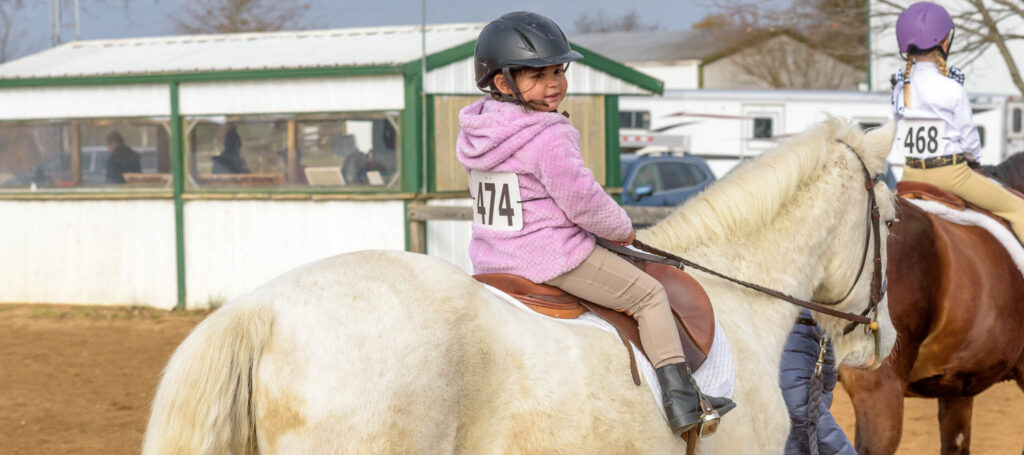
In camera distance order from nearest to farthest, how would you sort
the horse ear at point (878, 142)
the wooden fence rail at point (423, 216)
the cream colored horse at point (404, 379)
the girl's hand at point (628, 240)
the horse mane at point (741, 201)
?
the cream colored horse at point (404, 379) → the girl's hand at point (628, 240) → the horse mane at point (741, 201) → the horse ear at point (878, 142) → the wooden fence rail at point (423, 216)

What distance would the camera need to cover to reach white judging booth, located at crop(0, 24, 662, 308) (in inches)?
519

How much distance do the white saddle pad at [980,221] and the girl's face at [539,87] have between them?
3398mm

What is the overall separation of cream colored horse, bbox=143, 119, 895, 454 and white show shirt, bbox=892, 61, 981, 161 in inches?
124

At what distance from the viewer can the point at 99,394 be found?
29.1 feet

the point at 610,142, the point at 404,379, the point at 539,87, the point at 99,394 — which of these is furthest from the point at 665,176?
the point at 404,379

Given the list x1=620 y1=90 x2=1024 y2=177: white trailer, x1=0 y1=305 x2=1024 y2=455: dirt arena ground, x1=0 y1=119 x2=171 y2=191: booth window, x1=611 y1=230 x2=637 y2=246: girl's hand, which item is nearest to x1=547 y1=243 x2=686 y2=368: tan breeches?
x1=611 y1=230 x2=637 y2=246: girl's hand

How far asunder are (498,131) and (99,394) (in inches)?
276

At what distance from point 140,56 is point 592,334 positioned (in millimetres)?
14225

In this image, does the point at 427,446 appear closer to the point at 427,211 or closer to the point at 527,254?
the point at 527,254

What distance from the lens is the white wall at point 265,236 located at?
13.2 meters

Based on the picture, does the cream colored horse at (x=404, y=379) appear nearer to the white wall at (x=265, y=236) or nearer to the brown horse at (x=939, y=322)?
the brown horse at (x=939, y=322)

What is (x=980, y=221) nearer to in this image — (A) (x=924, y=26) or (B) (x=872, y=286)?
(A) (x=924, y=26)

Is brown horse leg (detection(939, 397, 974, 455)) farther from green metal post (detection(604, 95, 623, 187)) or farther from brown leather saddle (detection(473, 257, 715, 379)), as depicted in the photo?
green metal post (detection(604, 95, 623, 187))

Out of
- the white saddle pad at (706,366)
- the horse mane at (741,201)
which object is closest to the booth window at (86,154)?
the horse mane at (741,201)
